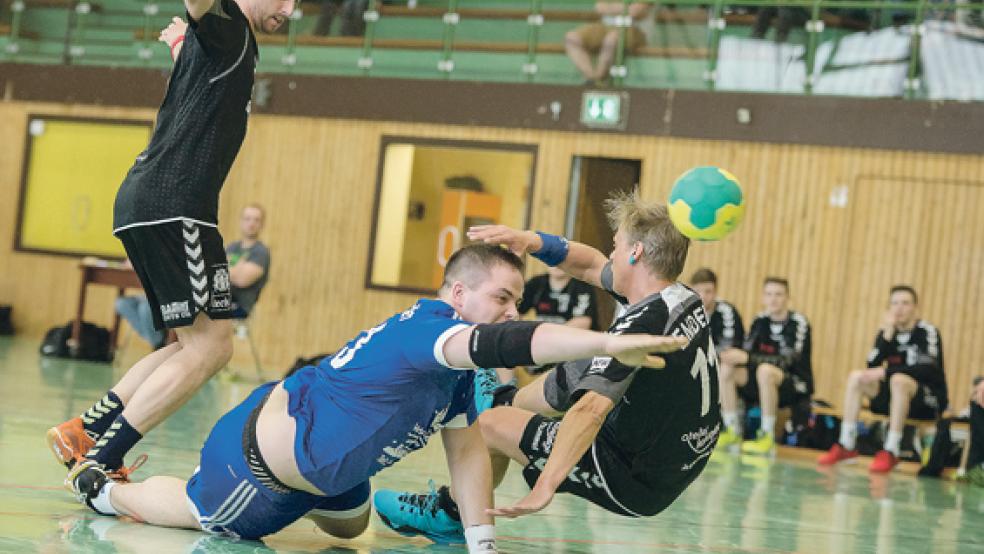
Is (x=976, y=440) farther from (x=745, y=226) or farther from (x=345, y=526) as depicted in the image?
(x=345, y=526)

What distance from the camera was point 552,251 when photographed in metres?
4.66

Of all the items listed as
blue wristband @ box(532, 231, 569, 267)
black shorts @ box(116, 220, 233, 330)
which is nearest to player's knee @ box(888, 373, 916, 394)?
blue wristband @ box(532, 231, 569, 267)

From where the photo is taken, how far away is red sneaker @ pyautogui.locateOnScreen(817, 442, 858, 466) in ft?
33.5

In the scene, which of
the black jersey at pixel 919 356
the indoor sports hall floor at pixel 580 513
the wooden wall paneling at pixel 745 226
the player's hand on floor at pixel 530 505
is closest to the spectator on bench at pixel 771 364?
the black jersey at pixel 919 356

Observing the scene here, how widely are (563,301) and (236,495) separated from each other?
7.63 meters

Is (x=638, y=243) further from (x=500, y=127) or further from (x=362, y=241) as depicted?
(x=362, y=241)

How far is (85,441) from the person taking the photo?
495 centimetres

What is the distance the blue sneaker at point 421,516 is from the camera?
15.0 feet

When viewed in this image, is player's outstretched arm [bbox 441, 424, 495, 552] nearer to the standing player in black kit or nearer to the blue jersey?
the blue jersey

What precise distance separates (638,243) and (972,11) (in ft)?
28.5

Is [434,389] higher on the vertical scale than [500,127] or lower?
lower

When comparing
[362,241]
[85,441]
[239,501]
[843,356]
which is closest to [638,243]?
[239,501]

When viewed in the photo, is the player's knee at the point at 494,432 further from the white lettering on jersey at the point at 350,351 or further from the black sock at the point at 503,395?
the white lettering on jersey at the point at 350,351

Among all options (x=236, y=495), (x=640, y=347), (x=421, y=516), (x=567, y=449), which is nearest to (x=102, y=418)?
(x=236, y=495)
